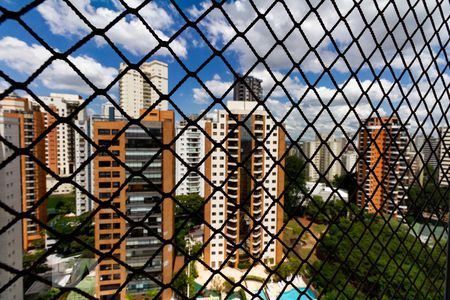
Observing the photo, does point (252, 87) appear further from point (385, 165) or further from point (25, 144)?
point (25, 144)

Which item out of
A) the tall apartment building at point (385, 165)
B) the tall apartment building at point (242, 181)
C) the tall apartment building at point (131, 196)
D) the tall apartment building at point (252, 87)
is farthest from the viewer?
the tall apartment building at point (242, 181)

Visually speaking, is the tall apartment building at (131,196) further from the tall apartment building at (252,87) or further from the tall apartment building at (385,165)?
the tall apartment building at (385,165)

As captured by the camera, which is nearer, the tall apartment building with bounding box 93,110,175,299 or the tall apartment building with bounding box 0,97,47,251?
the tall apartment building with bounding box 93,110,175,299

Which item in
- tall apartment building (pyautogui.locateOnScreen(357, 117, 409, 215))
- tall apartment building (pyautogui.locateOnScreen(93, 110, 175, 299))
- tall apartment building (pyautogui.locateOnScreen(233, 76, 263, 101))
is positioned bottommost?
tall apartment building (pyautogui.locateOnScreen(93, 110, 175, 299))

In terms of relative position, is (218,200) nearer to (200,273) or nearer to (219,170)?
(219,170)

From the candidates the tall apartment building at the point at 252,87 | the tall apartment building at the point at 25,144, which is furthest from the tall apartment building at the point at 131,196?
the tall apartment building at the point at 252,87

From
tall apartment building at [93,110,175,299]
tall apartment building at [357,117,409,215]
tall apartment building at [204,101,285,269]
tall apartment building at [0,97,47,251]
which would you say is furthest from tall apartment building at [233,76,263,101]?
tall apartment building at [0,97,47,251]

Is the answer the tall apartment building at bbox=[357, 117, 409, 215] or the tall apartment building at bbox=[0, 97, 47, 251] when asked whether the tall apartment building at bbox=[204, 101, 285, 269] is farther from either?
the tall apartment building at bbox=[0, 97, 47, 251]

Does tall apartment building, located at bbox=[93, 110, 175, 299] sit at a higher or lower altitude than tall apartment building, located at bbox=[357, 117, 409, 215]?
lower

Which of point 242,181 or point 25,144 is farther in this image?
point 242,181

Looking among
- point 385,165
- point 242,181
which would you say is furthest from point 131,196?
point 385,165

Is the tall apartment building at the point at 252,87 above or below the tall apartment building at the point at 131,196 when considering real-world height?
above

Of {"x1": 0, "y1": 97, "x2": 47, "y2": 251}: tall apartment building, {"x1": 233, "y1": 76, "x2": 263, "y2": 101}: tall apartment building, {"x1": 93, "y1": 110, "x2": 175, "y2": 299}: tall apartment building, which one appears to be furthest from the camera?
{"x1": 0, "y1": 97, "x2": 47, "y2": 251}: tall apartment building

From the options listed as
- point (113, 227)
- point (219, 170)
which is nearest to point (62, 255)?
point (113, 227)
